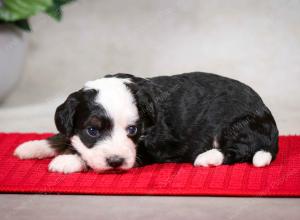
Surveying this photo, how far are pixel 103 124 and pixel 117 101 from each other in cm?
18

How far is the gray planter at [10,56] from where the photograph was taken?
7273 millimetres

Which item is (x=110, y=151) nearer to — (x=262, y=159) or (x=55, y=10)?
(x=262, y=159)

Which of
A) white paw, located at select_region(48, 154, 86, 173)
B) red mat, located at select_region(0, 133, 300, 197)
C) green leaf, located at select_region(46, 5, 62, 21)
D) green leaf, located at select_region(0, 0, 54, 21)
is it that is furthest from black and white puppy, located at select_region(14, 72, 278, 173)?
green leaf, located at select_region(46, 5, 62, 21)

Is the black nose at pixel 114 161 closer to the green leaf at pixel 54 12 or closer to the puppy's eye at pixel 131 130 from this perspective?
the puppy's eye at pixel 131 130

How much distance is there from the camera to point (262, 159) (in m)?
4.97

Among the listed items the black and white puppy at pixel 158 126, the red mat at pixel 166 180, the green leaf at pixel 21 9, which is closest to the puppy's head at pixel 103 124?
the black and white puppy at pixel 158 126

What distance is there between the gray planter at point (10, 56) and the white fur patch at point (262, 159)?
3310 mm

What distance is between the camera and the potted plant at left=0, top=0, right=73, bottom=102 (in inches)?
279

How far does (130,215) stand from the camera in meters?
4.09

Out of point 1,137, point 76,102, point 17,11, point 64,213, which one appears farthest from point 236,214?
point 17,11

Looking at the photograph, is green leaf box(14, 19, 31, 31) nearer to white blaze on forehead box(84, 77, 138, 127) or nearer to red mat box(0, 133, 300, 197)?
red mat box(0, 133, 300, 197)

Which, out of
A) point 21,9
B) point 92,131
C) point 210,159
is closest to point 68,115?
point 92,131

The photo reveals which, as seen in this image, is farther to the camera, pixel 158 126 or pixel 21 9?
pixel 21 9

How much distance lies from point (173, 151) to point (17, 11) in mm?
2789
